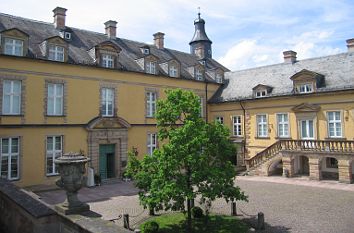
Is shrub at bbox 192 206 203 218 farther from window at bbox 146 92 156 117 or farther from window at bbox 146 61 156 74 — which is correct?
window at bbox 146 61 156 74

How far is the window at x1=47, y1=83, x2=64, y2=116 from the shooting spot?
20.8 metres

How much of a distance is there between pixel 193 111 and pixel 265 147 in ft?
56.0

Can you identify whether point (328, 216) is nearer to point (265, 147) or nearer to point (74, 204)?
point (74, 204)

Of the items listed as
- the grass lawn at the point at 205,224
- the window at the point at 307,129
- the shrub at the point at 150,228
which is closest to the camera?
the shrub at the point at 150,228

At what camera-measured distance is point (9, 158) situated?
738 inches

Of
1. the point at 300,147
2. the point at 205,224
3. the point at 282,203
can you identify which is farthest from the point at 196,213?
the point at 300,147

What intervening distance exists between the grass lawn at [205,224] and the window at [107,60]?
44.2ft

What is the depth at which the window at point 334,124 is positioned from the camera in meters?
23.8

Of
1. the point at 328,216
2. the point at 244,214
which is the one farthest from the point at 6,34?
the point at 328,216

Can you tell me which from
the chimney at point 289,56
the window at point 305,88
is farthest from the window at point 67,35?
the chimney at point 289,56

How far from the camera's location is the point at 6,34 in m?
18.8

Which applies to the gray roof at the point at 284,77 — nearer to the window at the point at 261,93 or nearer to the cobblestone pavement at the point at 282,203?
the window at the point at 261,93

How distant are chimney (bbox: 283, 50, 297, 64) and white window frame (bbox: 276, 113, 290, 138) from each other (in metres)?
5.76

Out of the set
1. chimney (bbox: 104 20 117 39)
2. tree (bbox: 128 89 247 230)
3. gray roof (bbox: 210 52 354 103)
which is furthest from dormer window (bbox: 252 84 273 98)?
tree (bbox: 128 89 247 230)
